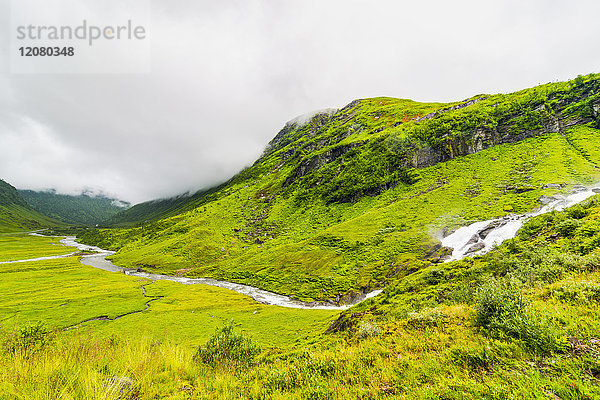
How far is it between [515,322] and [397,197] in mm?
92128

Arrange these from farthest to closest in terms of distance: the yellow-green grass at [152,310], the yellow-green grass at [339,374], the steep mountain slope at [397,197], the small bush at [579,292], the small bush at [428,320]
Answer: the steep mountain slope at [397,197], the yellow-green grass at [152,310], the small bush at [428,320], the small bush at [579,292], the yellow-green grass at [339,374]

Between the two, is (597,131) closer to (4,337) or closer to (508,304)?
(508,304)

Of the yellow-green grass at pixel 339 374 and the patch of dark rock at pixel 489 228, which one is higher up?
the yellow-green grass at pixel 339 374

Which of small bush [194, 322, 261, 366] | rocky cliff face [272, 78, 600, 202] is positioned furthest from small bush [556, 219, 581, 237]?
rocky cliff face [272, 78, 600, 202]

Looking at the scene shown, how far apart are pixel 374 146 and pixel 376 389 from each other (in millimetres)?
133678

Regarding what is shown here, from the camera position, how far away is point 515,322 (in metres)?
5.79

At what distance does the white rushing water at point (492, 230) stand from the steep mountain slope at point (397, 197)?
334cm

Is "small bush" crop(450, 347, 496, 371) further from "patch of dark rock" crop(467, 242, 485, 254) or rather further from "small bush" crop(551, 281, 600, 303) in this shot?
"patch of dark rock" crop(467, 242, 485, 254)

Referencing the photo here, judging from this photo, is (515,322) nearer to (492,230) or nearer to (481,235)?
(481,235)

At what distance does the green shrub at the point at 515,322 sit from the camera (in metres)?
4.97

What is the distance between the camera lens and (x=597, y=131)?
74.2 m


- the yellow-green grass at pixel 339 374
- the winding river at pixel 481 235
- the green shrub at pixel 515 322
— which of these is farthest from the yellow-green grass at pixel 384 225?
the yellow-green grass at pixel 339 374

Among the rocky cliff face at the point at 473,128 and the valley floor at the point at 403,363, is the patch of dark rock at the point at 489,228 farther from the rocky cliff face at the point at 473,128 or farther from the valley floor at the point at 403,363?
the rocky cliff face at the point at 473,128

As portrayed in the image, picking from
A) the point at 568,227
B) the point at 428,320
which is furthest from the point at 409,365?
the point at 568,227
